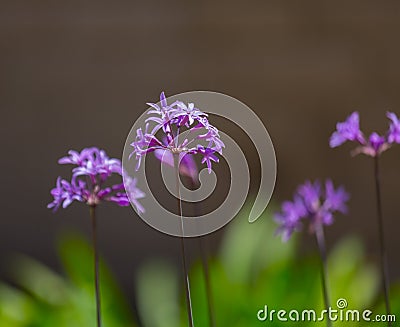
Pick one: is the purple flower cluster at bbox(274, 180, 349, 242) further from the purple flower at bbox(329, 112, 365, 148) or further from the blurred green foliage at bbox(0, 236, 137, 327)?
the blurred green foliage at bbox(0, 236, 137, 327)

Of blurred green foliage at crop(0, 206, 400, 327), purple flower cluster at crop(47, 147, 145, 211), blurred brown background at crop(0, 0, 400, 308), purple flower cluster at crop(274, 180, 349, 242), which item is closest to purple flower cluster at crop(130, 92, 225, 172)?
purple flower cluster at crop(47, 147, 145, 211)

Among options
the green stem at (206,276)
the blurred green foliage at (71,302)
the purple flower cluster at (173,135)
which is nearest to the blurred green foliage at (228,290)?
the blurred green foliage at (71,302)

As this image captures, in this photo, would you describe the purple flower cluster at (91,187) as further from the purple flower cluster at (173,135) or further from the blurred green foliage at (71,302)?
the blurred green foliage at (71,302)

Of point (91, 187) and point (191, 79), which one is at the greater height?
point (191, 79)

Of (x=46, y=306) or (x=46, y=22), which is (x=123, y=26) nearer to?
(x=46, y=22)

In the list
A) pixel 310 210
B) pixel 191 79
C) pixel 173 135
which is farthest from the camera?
pixel 191 79

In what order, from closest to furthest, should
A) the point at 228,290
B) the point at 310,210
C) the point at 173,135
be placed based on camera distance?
1. the point at 173,135
2. the point at 310,210
3. the point at 228,290

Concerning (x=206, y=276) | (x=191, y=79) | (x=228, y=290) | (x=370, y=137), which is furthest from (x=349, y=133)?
(x=191, y=79)

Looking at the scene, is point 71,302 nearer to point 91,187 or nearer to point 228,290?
point 228,290
